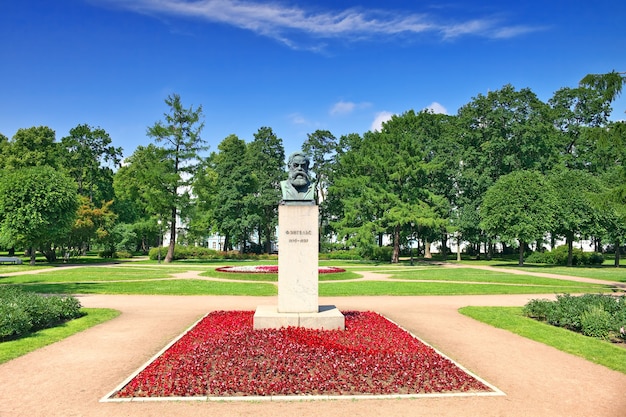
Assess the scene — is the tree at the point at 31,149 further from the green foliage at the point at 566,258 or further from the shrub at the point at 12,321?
the green foliage at the point at 566,258

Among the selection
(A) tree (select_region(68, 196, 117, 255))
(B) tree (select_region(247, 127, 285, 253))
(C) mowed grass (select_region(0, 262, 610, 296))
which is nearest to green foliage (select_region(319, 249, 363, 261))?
(B) tree (select_region(247, 127, 285, 253))

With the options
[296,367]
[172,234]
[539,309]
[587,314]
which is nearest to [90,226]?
[172,234]

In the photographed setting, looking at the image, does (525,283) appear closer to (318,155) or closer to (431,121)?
(431,121)

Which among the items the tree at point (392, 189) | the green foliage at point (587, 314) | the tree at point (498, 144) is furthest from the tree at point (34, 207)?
the tree at point (498, 144)

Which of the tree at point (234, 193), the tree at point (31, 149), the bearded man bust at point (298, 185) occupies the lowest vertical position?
the bearded man bust at point (298, 185)

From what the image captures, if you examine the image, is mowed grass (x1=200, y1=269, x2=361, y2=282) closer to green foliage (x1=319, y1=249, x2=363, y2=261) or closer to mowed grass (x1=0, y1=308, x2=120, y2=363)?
mowed grass (x1=0, y1=308, x2=120, y2=363)

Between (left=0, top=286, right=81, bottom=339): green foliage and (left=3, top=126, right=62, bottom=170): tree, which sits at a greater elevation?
(left=3, top=126, right=62, bottom=170): tree

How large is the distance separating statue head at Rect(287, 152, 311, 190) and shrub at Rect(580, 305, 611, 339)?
8.47m

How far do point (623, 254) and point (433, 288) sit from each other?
2510 inches

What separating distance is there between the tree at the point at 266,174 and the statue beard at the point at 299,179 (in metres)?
45.8

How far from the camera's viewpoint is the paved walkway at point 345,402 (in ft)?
20.8

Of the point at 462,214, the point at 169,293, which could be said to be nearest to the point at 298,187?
the point at 169,293

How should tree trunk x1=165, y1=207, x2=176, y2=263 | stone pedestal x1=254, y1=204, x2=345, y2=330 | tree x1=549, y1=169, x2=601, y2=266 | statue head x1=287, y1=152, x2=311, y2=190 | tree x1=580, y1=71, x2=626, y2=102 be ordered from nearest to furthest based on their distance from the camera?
stone pedestal x1=254, y1=204, x2=345, y2=330 → statue head x1=287, y1=152, x2=311, y2=190 → tree x1=580, y1=71, x2=626, y2=102 → tree x1=549, y1=169, x2=601, y2=266 → tree trunk x1=165, y1=207, x2=176, y2=263

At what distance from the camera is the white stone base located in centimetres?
1105
